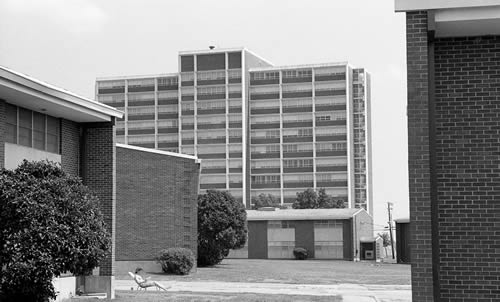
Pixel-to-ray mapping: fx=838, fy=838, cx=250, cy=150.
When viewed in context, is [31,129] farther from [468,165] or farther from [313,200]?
[313,200]

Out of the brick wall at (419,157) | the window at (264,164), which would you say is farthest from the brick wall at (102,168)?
the window at (264,164)

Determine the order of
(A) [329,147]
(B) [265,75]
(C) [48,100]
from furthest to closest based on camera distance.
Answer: (B) [265,75] → (A) [329,147] → (C) [48,100]

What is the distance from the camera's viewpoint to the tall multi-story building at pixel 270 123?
515ft

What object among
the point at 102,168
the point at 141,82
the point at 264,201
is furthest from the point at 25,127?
the point at 141,82

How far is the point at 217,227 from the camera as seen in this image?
193 feet

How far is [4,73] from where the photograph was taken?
78.7ft

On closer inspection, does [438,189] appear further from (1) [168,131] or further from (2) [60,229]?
(1) [168,131]

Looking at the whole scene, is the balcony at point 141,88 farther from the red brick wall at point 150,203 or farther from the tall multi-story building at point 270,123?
the red brick wall at point 150,203

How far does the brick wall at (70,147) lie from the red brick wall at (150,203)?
52.6 ft

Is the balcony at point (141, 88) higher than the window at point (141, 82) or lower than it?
lower

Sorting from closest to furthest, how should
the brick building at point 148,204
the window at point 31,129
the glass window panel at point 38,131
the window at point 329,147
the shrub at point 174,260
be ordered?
the window at point 31,129
the glass window panel at point 38,131
the brick building at point 148,204
the shrub at point 174,260
the window at point 329,147

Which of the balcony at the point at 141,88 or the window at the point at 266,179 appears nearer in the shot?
the window at the point at 266,179

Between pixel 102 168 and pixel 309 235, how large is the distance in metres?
63.8

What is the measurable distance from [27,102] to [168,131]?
5421 inches
